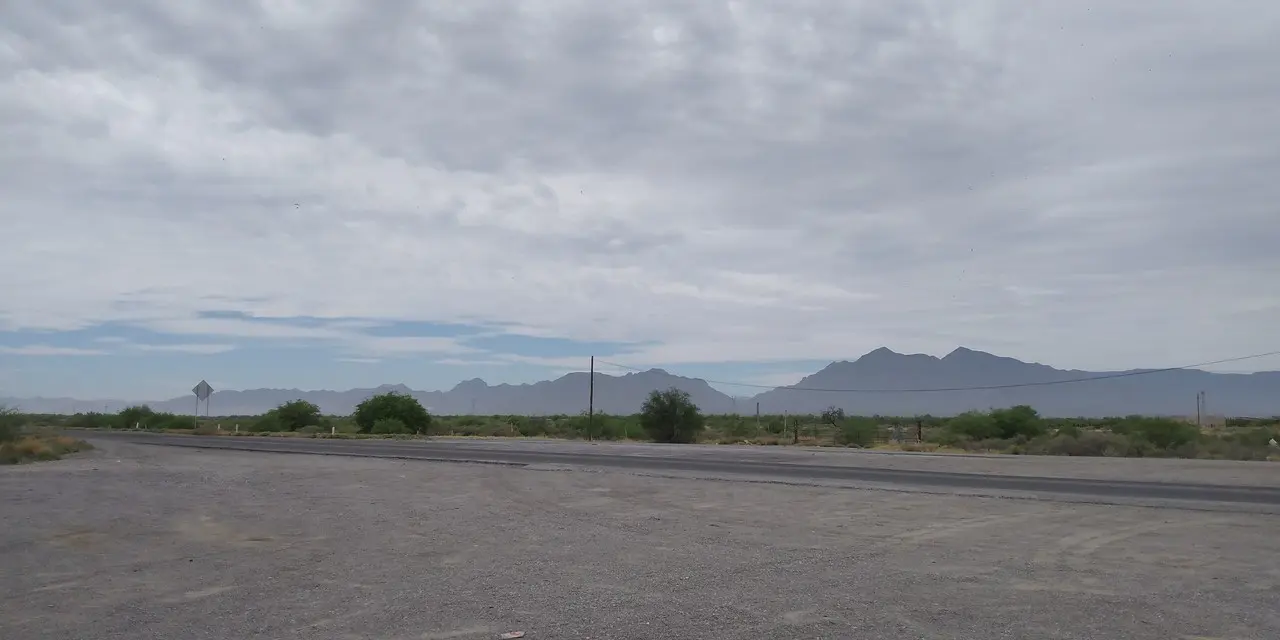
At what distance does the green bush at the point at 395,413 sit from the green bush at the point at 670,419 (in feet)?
68.6

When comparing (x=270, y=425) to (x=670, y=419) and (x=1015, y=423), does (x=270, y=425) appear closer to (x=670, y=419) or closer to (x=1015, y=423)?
(x=670, y=419)

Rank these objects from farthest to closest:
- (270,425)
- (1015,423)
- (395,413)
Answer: (270,425), (395,413), (1015,423)

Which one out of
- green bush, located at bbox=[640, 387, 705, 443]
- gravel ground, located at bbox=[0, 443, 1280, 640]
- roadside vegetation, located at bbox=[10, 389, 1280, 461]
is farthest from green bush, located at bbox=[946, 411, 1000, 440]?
gravel ground, located at bbox=[0, 443, 1280, 640]

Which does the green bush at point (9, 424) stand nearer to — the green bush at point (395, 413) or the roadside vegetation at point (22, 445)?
the roadside vegetation at point (22, 445)

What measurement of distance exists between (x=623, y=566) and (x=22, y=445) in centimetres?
3493

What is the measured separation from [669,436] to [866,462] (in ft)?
139

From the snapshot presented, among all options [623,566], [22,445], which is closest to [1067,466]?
[623,566]

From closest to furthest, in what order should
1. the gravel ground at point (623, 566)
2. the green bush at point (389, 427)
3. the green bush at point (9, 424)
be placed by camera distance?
1. the gravel ground at point (623, 566)
2. the green bush at point (9, 424)
3. the green bush at point (389, 427)

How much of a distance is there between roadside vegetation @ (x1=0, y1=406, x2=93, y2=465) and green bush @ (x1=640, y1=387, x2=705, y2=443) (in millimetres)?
40528

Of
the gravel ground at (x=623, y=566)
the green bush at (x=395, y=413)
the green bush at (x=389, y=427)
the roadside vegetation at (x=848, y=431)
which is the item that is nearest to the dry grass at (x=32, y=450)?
the roadside vegetation at (x=848, y=431)

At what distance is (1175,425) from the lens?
169ft

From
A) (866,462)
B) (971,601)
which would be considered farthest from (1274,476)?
(971,601)

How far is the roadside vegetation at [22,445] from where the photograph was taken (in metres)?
35.3

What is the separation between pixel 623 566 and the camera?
39.9ft
